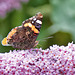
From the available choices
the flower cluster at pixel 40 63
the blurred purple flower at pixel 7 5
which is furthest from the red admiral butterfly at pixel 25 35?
the blurred purple flower at pixel 7 5

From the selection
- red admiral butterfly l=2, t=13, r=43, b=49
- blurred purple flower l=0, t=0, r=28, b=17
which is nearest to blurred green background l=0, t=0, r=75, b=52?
blurred purple flower l=0, t=0, r=28, b=17

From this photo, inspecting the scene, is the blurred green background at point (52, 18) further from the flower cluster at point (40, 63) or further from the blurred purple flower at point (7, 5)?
the flower cluster at point (40, 63)

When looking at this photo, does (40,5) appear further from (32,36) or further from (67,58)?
(67,58)

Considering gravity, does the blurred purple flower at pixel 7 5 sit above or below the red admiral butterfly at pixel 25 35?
above

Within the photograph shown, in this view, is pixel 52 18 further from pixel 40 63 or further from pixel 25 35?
pixel 40 63

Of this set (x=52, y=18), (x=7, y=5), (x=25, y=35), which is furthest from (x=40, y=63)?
(x=7, y=5)

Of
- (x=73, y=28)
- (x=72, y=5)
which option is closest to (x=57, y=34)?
(x=73, y=28)

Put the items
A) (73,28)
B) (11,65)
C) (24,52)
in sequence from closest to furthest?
(11,65)
(24,52)
(73,28)
